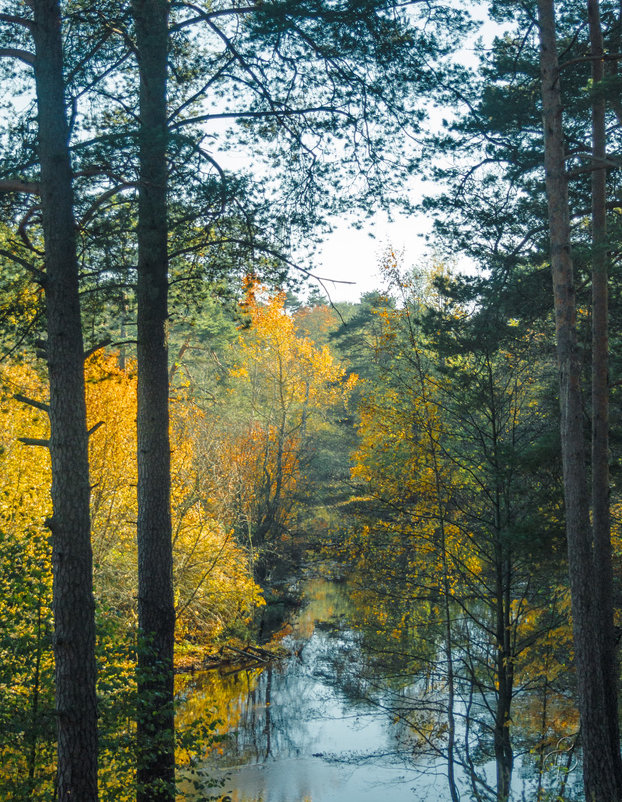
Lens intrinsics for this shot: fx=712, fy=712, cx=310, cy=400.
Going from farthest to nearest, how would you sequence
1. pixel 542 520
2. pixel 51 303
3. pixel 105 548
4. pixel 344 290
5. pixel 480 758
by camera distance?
pixel 105 548 → pixel 480 758 → pixel 542 520 → pixel 344 290 → pixel 51 303

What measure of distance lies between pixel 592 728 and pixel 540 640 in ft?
11.0

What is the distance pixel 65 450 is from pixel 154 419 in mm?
1521

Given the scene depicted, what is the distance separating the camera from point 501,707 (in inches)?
352

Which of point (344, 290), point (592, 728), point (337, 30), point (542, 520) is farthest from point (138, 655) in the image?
point (337, 30)

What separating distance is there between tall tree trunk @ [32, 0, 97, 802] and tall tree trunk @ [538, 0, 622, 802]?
14.8 feet

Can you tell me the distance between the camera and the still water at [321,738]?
10.9 m

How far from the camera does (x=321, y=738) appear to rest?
1296cm

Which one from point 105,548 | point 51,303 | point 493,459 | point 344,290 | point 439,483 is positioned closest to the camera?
point 51,303

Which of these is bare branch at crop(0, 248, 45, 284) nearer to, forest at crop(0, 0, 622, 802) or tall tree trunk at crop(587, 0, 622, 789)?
forest at crop(0, 0, 622, 802)

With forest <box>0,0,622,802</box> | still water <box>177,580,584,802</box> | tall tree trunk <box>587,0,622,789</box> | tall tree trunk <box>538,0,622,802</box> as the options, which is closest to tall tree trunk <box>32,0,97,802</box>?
forest <box>0,0,622,802</box>

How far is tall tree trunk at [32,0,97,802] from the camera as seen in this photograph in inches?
197

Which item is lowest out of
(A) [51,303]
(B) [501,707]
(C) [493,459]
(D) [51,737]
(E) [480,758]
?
(E) [480,758]

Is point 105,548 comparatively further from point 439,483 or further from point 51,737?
point 51,737

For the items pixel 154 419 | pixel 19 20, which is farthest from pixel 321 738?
pixel 19 20
